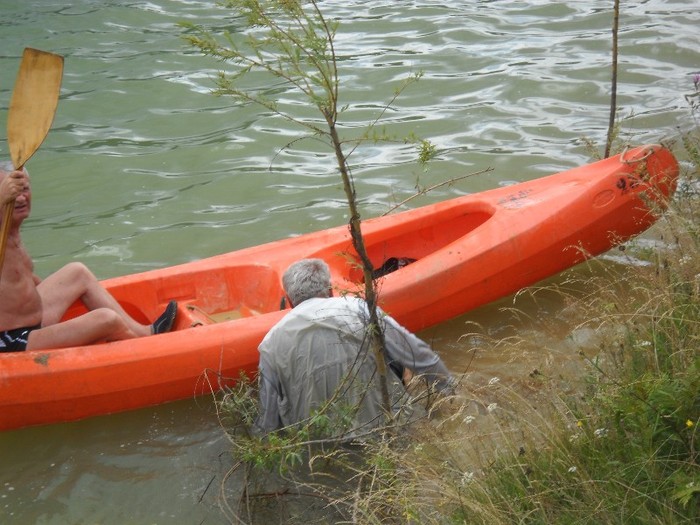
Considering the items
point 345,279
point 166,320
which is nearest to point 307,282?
point 345,279

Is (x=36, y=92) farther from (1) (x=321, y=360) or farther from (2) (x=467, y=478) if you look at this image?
(2) (x=467, y=478)

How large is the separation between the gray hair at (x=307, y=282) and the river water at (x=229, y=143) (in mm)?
899

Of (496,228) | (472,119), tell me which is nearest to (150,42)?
(472,119)

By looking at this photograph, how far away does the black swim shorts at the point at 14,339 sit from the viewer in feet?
15.4

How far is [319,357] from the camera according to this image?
13.3ft

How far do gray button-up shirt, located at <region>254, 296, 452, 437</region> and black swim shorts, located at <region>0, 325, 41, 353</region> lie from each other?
4.45 ft

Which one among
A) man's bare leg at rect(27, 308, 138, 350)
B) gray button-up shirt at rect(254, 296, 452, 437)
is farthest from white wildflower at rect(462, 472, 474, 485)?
man's bare leg at rect(27, 308, 138, 350)

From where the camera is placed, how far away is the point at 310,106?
30.2 ft

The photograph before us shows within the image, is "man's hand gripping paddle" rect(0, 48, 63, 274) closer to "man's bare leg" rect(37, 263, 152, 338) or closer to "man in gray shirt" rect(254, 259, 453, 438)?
"man's bare leg" rect(37, 263, 152, 338)

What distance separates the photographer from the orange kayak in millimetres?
4707

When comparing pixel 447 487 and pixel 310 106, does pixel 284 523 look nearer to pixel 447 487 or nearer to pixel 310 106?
pixel 447 487

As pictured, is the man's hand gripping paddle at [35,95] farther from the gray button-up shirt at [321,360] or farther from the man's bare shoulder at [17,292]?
the gray button-up shirt at [321,360]

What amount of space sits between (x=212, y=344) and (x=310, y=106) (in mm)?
4867

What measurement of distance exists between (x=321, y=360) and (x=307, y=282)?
35 centimetres
